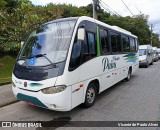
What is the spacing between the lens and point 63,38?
4.97 metres

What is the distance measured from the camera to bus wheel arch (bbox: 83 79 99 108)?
5.48 meters

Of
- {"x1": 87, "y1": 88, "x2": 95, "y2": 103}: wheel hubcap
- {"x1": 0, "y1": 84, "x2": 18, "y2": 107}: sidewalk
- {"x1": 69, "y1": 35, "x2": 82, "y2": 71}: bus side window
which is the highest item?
{"x1": 69, "y1": 35, "x2": 82, "y2": 71}: bus side window

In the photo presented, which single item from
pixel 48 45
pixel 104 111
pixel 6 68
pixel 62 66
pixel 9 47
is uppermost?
pixel 9 47

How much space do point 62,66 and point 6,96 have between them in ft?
11.5

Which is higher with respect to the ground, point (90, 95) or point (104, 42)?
point (104, 42)

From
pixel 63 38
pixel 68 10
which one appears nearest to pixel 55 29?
pixel 63 38

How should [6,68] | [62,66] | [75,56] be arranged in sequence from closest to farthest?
[62,66] < [75,56] < [6,68]

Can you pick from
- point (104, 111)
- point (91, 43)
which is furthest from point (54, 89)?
point (91, 43)

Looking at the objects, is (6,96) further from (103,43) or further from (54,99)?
(103,43)

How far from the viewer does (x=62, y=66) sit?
449 centimetres

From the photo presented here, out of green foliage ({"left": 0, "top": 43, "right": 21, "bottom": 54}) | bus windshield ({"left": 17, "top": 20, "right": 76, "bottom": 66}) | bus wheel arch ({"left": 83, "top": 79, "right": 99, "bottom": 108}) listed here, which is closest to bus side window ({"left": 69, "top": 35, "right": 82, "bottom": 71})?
bus windshield ({"left": 17, "top": 20, "right": 76, "bottom": 66})

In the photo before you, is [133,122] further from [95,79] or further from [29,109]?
[29,109]

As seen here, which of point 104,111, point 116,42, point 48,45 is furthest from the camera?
point 116,42

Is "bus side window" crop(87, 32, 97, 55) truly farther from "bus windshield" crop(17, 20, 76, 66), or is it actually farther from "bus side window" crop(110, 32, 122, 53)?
"bus side window" crop(110, 32, 122, 53)
